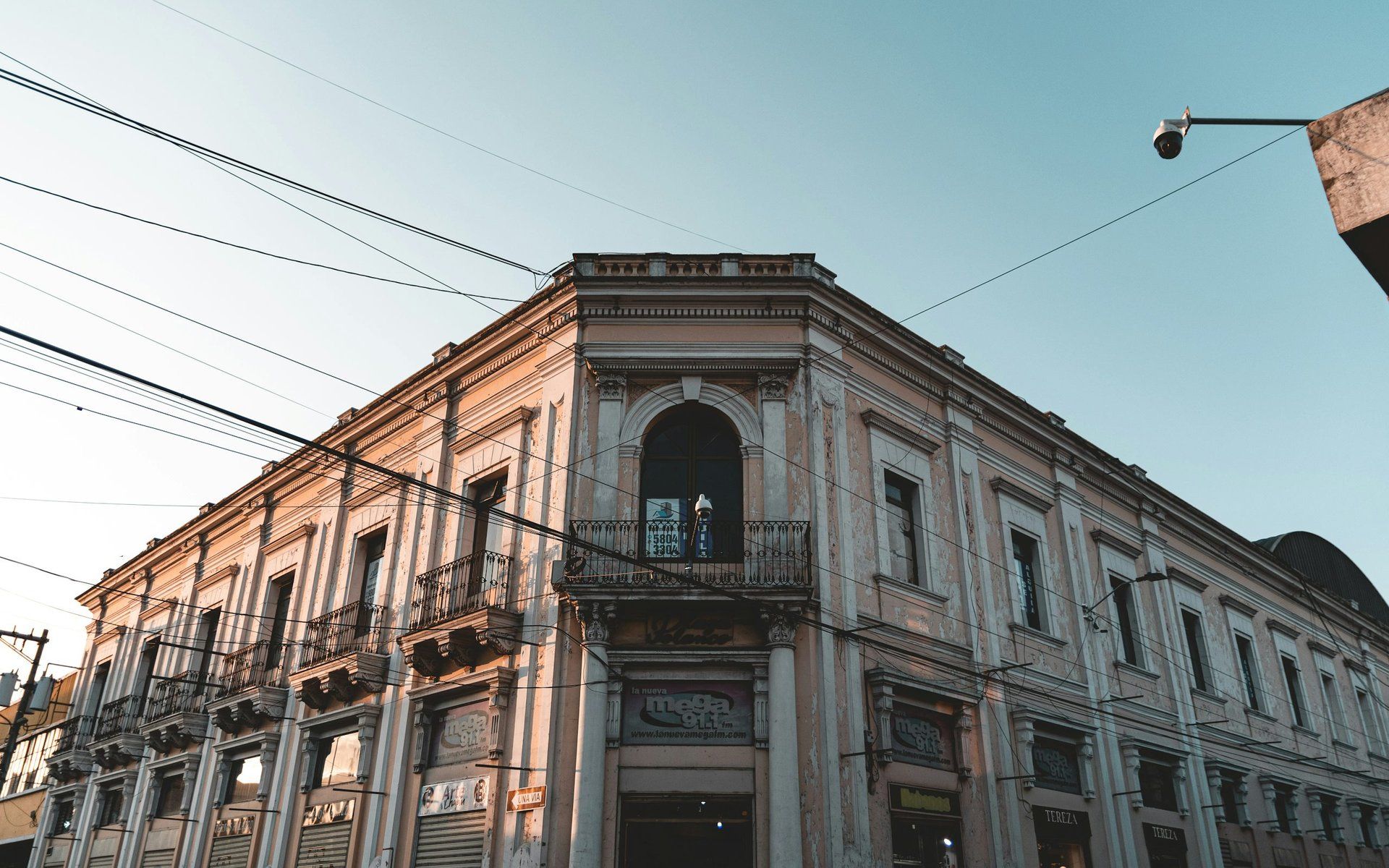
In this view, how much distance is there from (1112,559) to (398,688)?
47.3ft

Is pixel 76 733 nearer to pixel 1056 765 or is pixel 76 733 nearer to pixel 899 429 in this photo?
pixel 899 429

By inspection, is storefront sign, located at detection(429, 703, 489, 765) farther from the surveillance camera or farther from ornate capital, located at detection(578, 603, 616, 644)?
the surveillance camera

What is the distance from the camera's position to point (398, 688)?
1614 centimetres

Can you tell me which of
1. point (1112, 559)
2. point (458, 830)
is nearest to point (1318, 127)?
point (458, 830)

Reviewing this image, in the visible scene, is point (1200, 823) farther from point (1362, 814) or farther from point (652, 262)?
point (652, 262)

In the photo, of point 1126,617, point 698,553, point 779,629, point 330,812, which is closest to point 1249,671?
point 1126,617

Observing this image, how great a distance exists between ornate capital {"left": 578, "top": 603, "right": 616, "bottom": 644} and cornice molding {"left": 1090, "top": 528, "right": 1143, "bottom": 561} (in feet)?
38.6

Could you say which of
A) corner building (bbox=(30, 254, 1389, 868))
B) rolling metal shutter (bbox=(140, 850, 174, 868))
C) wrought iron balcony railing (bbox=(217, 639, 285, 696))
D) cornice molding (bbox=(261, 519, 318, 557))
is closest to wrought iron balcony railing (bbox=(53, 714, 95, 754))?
corner building (bbox=(30, 254, 1389, 868))

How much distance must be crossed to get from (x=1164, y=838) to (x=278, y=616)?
1816 cm

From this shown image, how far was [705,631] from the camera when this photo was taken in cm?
1333

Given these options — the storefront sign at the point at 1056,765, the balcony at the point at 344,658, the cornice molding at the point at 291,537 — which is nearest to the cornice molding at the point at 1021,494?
the storefront sign at the point at 1056,765

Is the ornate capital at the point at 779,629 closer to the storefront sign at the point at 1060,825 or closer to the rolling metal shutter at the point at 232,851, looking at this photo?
the storefront sign at the point at 1060,825

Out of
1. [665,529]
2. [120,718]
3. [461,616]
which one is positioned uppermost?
[665,529]

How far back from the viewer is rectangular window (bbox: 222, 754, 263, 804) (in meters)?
18.9
